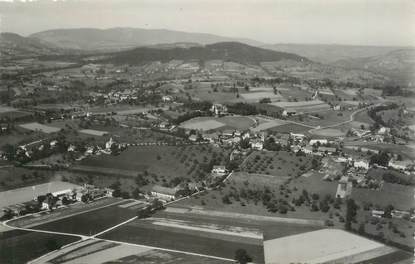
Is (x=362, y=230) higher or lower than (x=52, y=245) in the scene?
higher

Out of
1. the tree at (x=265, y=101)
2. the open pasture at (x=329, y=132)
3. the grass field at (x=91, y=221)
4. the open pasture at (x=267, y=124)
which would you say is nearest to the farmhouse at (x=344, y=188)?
the grass field at (x=91, y=221)

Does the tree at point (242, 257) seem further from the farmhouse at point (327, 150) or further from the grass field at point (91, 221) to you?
the farmhouse at point (327, 150)

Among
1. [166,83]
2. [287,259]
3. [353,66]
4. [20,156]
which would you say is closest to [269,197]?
[287,259]

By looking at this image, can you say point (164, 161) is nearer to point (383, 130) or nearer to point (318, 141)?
point (318, 141)

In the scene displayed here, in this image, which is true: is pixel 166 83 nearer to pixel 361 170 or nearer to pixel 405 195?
pixel 361 170

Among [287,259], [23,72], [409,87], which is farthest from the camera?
[409,87]

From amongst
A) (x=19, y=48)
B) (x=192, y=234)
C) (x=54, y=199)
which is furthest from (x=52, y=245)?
(x=19, y=48)
